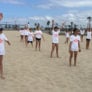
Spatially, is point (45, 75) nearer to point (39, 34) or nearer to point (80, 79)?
point (80, 79)

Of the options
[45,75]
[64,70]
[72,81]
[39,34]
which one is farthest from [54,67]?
[39,34]

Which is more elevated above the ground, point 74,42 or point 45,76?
point 74,42

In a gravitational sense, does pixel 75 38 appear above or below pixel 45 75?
above

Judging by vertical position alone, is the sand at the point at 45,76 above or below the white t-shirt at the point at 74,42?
below

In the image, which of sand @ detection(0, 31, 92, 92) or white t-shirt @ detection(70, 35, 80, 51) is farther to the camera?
white t-shirt @ detection(70, 35, 80, 51)

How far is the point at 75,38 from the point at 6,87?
16.2 feet

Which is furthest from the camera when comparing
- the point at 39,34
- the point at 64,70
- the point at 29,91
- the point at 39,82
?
the point at 39,34

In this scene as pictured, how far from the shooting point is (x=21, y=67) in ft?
47.5

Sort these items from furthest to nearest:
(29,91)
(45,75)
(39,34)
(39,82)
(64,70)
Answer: (39,34) < (64,70) < (45,75) < (39,82) < (29,91)

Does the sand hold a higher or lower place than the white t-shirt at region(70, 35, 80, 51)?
lower

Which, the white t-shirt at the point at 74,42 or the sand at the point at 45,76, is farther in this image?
the white t-shirt at the point at 74,42

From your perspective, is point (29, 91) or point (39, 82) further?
point (39, 82)

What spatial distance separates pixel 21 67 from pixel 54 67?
54.5 inches

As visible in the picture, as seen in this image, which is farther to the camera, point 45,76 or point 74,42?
point 74,42
